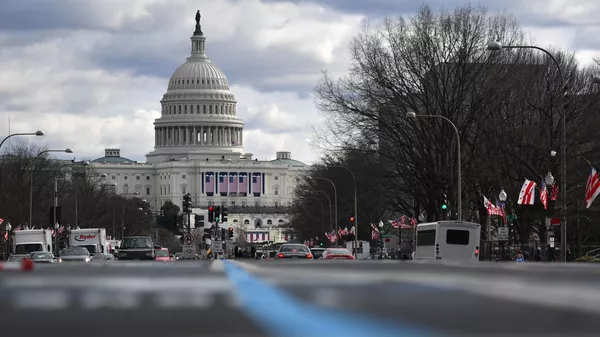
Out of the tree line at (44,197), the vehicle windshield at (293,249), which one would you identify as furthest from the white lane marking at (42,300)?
the tree line at (44,197)

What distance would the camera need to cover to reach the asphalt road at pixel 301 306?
4523 mm

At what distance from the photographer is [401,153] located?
77438mm

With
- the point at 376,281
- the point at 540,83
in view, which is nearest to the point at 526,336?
the point at 376,281

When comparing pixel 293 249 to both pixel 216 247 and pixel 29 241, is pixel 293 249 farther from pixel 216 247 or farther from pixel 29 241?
pixel 216 247

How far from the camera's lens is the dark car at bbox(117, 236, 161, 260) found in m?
65.9

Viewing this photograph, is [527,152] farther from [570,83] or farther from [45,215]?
[45,215]

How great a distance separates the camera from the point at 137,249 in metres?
66.9

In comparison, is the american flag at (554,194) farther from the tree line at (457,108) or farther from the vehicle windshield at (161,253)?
the vehicle windshield at (161,253)

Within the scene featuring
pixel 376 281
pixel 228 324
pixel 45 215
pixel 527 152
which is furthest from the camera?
pixel 45 215

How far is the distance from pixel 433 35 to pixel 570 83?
9.51m

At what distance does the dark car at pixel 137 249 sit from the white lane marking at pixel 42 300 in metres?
59.2

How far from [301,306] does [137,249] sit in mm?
62007

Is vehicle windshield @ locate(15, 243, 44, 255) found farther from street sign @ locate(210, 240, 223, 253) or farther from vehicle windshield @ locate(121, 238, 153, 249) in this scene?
street sign @ locate(210, 240, 223, 253)

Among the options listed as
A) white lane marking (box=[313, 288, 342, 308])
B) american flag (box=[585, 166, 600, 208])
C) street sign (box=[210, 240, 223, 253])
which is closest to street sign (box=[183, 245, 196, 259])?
street sign (box=[210, 240, 223, 253])
